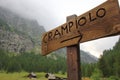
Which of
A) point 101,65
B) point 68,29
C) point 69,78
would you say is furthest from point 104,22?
point 101,65

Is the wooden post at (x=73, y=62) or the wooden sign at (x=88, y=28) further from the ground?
the wooden sign at (x=88, y=28)

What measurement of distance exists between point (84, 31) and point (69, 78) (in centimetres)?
103

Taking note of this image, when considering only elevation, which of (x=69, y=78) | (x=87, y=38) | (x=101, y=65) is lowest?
(x=69, y=78)

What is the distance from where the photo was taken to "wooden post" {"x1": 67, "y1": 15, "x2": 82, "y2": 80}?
476cm

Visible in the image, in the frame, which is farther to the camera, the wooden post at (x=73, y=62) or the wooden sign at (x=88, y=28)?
the wooden post at (x=73, y=62)

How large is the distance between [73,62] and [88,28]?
0.79 metres

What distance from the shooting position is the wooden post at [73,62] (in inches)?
187

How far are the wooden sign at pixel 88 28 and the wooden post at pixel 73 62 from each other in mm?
141

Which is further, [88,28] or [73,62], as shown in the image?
[73,62]

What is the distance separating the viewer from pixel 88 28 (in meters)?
4.69

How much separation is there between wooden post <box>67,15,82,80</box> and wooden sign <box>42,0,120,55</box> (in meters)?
0.14

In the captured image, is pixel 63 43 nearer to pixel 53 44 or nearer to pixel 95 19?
pixel 53 44

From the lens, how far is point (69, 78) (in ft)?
16.0

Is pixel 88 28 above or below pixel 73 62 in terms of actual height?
above
